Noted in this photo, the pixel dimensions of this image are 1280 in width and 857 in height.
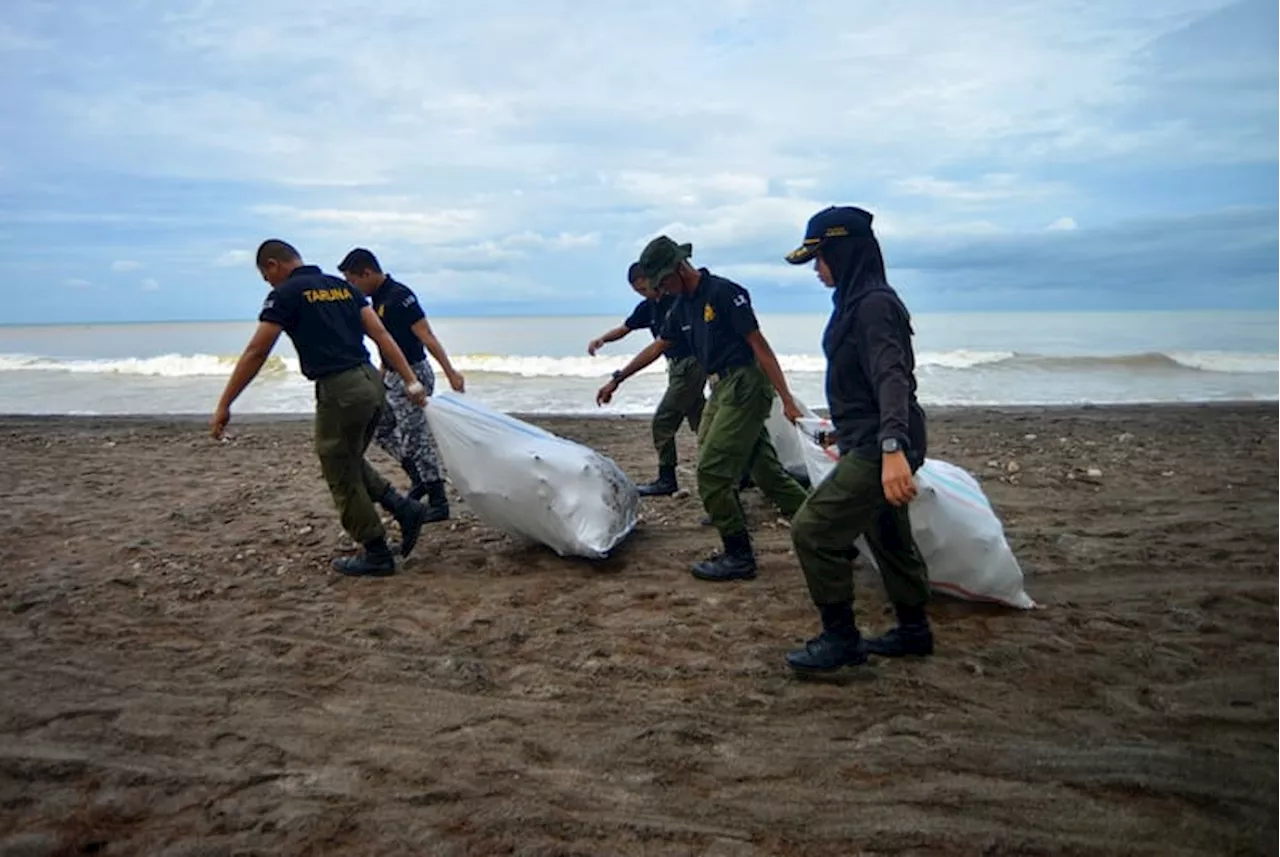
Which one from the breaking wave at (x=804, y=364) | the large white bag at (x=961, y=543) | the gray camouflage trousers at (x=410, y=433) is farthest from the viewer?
the breaking wave at (x=804, y=364)

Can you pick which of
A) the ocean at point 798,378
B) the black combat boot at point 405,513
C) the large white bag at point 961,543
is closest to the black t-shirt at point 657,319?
the black combat boot at point 405,513

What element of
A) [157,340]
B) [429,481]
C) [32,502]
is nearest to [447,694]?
[429,481]

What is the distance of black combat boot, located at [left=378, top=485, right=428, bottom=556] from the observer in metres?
4.52

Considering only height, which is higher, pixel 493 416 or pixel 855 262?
pixel 855 262

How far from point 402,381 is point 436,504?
858 mm

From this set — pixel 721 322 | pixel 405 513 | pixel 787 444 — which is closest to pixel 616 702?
pixel 721 322

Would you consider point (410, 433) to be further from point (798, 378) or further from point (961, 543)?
point (798, 378)

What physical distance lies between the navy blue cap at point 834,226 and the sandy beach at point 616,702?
1539mm

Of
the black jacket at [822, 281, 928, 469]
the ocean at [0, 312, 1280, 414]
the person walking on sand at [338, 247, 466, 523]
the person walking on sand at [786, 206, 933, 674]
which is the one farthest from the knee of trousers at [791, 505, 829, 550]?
the ocean at [0, 312, 1280, 414]

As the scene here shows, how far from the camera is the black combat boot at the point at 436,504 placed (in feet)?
17.7

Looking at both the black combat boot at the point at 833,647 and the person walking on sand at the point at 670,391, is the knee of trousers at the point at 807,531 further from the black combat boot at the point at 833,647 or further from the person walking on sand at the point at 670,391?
the person walking on sand at the point at 670,391

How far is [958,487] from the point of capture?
3.61 meters

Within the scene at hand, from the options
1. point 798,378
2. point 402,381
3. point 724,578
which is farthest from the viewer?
point 798,378

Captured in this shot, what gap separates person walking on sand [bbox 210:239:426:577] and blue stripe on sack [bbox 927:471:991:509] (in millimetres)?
2455
